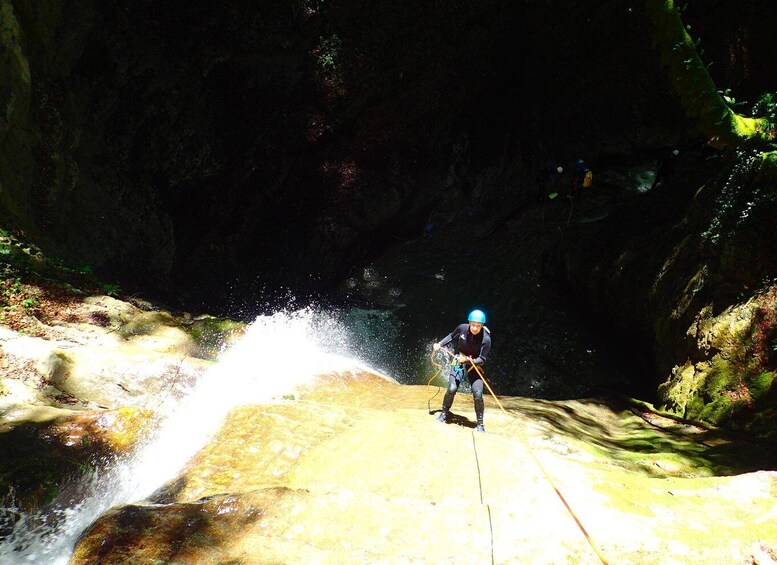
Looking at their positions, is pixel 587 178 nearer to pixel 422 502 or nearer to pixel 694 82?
pixel 694 82

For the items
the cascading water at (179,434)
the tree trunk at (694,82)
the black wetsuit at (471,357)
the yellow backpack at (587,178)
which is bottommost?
the cascading water at (179,434)

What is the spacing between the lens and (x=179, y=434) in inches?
227

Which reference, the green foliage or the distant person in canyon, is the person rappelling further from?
the distant person in canyon

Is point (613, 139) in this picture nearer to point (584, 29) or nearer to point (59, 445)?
point (584, 29)

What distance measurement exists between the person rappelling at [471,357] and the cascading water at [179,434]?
286 centimetres

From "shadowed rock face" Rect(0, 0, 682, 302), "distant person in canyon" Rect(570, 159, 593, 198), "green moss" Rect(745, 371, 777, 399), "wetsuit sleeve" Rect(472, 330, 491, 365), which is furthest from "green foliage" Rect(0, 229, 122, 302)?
"distant person in canyon" Rect(570, 159, 593, 198)

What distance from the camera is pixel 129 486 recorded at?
4941 mm

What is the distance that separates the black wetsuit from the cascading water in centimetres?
286

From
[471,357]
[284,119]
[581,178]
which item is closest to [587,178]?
[581,178]

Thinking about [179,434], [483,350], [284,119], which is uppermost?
[284,119]

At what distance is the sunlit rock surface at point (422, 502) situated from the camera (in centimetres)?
322

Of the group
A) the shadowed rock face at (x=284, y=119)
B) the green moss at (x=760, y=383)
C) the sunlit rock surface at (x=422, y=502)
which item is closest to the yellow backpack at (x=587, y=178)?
the shadowed rock face at (x=284, y=119)

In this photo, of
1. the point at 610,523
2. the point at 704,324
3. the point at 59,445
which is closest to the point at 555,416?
the point at 704,324

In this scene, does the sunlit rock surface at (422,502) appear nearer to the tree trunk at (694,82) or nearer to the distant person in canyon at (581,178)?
the tree trunk at (694,82)
